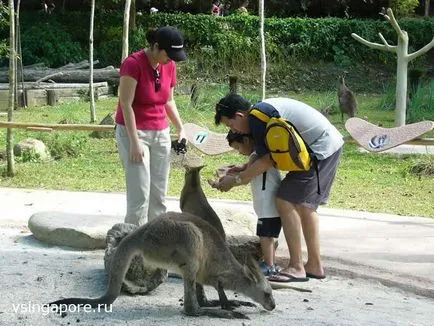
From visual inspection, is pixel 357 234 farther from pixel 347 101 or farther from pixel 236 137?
pixel 347 101

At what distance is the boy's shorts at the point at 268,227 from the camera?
602 cm

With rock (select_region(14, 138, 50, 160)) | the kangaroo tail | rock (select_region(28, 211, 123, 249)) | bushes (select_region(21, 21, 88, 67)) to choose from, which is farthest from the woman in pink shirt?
bushes (select_region(21, 21, 88, 67))

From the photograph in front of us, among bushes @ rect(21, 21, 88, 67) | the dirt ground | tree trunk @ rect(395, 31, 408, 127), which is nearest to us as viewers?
the dirt ground

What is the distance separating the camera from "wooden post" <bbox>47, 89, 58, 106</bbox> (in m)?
19.3

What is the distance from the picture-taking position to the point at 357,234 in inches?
295

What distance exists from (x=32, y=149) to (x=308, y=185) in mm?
7178

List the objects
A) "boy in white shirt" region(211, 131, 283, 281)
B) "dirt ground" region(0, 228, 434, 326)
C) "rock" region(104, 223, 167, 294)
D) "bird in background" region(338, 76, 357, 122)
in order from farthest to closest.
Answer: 1. "bird in background" region(338, 76, 357, 122)
2. "boy in white shirt" region(211, 131, 283, 281)
3. "rock" region(104, 223, 167, 294)
4. "dirt ground" region(0, 228, 434, 326)

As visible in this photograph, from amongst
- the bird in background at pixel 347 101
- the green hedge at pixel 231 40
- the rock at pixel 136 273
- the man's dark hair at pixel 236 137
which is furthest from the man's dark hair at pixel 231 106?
the green hedge at pixel 231 40

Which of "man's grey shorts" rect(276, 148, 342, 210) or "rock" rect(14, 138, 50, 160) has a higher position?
"man's grey shorts" rect(276, 148, 342, 210)

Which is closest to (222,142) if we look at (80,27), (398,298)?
(398,298)

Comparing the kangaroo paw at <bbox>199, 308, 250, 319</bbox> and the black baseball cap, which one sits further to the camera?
the black baseball cap

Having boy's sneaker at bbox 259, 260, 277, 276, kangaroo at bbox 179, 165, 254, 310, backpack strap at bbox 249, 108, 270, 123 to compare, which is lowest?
boy's sneaker at bbox 259, 260, 277, 276

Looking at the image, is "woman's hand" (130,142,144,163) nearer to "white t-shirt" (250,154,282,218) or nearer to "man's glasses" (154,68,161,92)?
"man's glasses" (154,68,161,92)

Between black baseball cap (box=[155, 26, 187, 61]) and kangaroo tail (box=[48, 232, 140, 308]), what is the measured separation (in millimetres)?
1365
